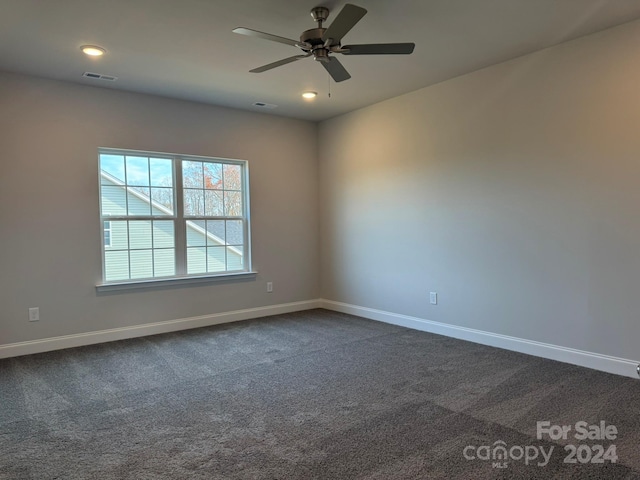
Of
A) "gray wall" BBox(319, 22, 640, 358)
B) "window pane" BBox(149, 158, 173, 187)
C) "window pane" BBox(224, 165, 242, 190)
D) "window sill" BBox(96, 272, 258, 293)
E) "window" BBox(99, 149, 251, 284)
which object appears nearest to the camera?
"gray wall" BBox(319, 22, 640, 358)

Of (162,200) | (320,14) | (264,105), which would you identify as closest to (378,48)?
(320,14)

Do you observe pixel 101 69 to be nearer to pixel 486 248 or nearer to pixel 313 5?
pixel 313 5

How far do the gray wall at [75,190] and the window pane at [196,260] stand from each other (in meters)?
0.24

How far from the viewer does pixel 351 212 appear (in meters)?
5.54

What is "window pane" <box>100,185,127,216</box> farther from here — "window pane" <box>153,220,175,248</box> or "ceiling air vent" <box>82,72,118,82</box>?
"ceiling air vent" <box>82,72,118,82</box>

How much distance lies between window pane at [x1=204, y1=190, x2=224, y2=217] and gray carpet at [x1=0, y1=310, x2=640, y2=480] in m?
1.74

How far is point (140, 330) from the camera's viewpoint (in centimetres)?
459

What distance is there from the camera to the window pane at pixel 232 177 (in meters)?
5.34

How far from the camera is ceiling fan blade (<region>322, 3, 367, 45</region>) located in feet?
7.27

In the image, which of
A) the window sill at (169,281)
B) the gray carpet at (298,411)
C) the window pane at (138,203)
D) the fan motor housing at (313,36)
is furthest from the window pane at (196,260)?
the fan motor housing at (313,36)

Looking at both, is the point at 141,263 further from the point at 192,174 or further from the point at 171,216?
the point at 192,174

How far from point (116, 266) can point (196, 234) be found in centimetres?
98

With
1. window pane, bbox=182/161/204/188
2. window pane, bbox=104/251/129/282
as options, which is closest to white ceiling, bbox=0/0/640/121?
window pane, bbox=182/161/204/188

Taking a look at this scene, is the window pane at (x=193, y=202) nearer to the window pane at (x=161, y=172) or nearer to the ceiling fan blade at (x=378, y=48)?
the window pane at (x=161, y=172)
